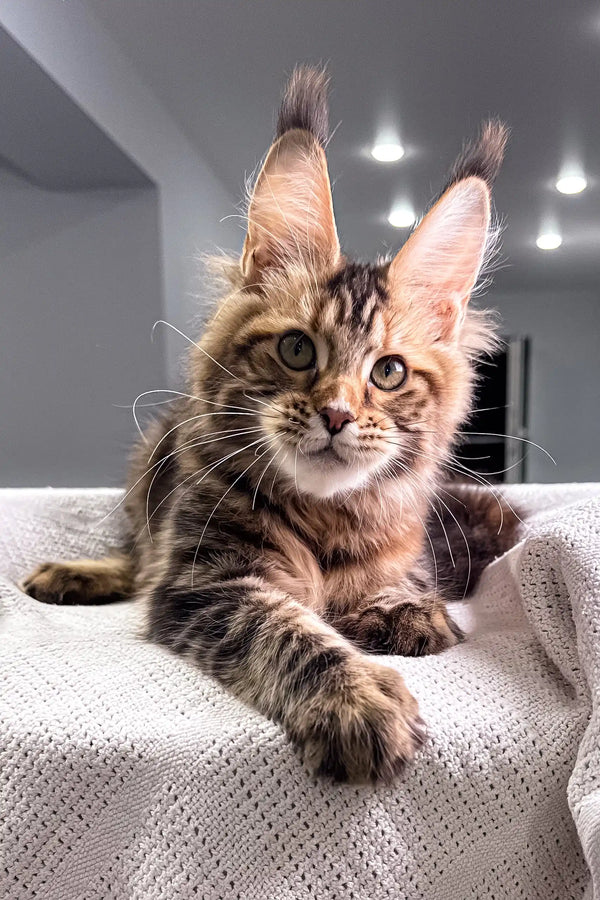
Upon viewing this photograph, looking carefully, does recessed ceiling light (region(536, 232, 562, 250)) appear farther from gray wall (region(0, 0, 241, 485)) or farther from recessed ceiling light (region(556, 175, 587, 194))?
gray wall (region(0, 0, 241, 485))

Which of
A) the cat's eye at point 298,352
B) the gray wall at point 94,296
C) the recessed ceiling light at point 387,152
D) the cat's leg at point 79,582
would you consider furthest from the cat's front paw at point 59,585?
the recessed ceiling light at point 387,152

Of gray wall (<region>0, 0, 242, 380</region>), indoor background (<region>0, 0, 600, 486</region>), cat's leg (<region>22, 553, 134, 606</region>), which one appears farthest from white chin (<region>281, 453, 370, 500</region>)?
indoor background (<region>0, 0, 600, 486</region>)

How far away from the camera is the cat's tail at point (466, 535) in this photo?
1253mm

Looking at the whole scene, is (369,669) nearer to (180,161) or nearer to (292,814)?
(292,814)

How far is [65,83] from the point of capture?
206 centimetres

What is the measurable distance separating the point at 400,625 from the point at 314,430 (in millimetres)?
309

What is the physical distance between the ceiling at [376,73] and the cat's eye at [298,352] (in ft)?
3.53

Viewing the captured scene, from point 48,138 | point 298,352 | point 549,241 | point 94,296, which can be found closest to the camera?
point 298,352

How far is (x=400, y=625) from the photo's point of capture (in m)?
0.94

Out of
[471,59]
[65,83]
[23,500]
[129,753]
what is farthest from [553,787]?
[471,59]

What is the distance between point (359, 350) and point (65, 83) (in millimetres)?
1683

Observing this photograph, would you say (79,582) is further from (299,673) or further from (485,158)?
(485,158)

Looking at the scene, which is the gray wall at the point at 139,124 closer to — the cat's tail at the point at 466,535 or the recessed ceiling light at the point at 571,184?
the cat's tail at the point at 466,535

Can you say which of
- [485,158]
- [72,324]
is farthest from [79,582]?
[72,324]
